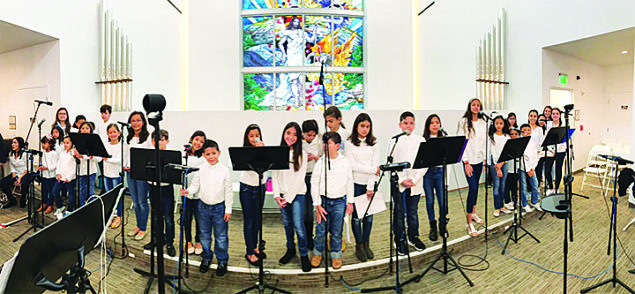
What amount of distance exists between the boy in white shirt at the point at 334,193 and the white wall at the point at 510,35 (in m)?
5.81

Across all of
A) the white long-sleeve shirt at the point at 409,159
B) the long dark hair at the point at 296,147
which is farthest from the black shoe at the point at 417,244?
the long dark hair at the point at 296,147

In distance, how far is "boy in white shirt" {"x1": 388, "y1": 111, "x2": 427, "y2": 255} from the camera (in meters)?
3.15

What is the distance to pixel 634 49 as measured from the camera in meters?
6.11

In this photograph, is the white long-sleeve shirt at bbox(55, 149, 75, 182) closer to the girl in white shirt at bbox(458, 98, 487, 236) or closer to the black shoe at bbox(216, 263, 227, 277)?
the black shoe at bbox(216, 263, 227, 277)

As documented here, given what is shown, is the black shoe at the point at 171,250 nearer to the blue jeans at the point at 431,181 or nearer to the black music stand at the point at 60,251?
the black music stand at the point at 60,251

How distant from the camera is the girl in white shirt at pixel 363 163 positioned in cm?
305

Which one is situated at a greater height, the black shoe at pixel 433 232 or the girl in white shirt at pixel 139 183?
the girl in white shirt at pixel 139 183

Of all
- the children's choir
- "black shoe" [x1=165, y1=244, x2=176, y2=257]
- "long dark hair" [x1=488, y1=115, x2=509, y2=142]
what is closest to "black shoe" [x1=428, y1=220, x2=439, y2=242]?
the children's choir

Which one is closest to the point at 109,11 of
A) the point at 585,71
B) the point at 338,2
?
the point at 338,2

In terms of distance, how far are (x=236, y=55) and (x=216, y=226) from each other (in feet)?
22.4

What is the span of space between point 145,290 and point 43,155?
348 centimetres

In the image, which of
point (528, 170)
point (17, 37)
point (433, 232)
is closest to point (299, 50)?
point (17, 37)

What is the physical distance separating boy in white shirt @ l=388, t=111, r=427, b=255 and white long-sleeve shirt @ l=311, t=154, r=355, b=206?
465 mm

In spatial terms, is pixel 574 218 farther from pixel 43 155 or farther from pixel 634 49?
pixel 43 155
